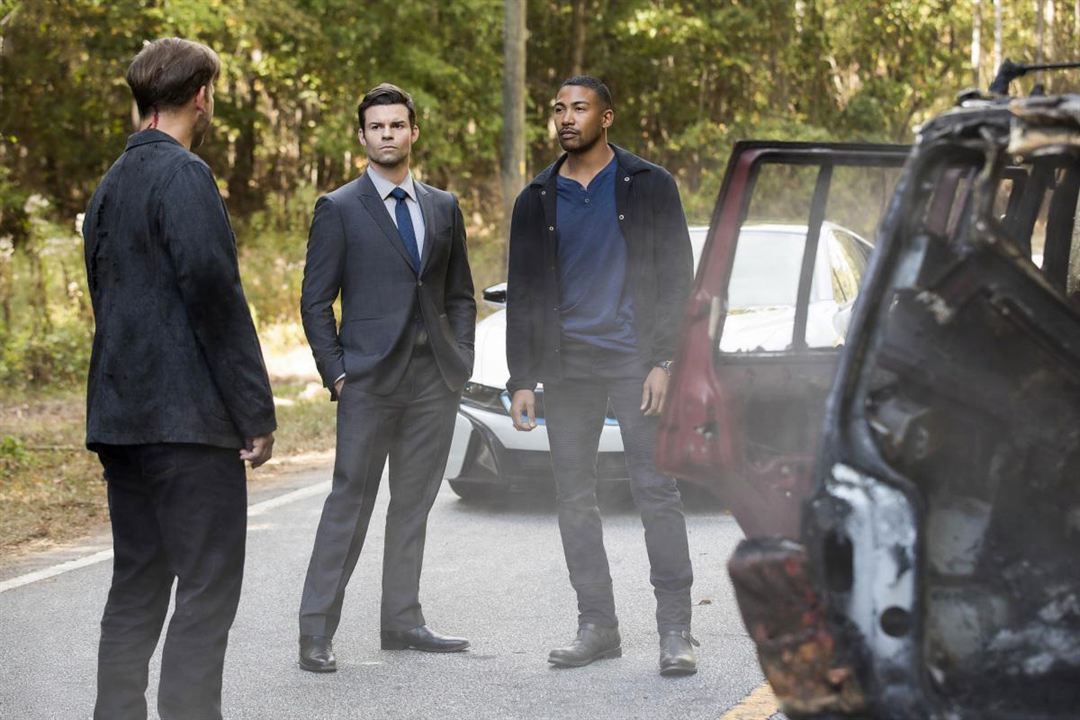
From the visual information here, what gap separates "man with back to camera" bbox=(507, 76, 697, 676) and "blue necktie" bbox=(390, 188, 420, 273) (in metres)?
0.37

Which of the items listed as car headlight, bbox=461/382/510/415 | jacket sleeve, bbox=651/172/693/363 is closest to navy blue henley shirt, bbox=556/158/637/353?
jacket sleeve, bbox=651/172/693/363

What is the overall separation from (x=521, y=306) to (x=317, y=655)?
4.80 feet

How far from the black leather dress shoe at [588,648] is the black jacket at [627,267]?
929 millimetres

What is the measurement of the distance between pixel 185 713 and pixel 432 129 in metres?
23.5

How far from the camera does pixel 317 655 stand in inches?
220

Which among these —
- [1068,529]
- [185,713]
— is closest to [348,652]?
[185,713]

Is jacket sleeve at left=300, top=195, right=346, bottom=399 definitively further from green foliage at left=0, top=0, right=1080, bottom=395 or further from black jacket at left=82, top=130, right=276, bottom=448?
green foliage at left=0, top=0, right=1080, bottom=395

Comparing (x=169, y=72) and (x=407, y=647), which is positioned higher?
(x=169, y=72)

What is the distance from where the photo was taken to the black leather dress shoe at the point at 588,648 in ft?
18.2

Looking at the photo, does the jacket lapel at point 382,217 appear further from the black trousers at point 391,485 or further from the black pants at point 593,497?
the black pants at point 593,497

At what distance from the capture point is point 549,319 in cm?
571

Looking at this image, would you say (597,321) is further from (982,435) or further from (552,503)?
(552,503)

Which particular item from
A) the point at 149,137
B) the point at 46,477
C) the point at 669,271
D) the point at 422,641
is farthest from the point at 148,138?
the point at 46,477

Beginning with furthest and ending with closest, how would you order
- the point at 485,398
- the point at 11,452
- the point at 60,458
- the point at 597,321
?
the point at 60,458
the point at 11,452
the point at 485,398
the point at 597,321
